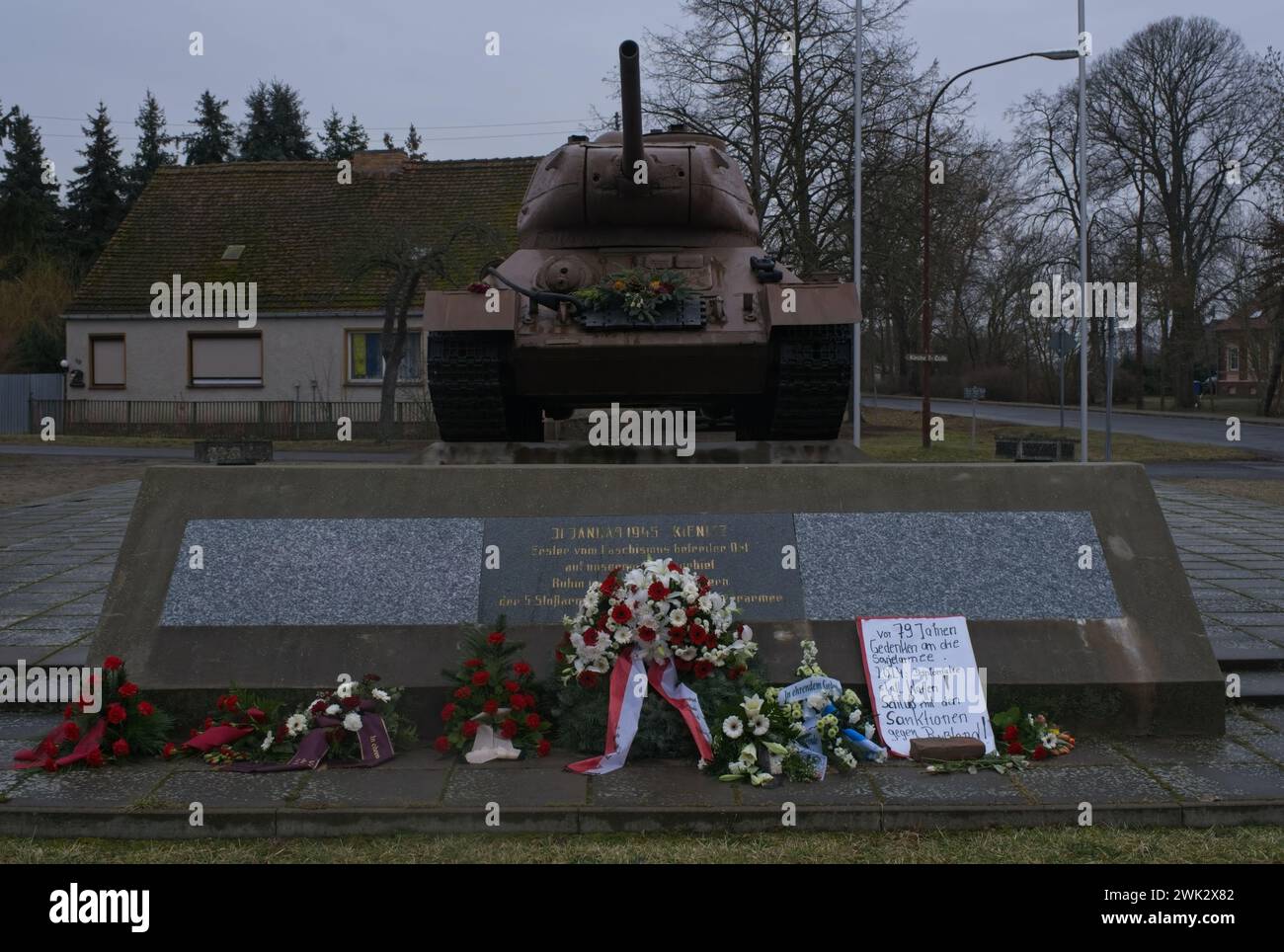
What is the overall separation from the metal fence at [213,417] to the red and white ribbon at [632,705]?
80.5 feet

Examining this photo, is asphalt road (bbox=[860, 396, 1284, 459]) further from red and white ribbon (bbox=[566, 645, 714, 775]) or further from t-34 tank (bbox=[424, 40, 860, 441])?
red and white ribbon (bbox=[566, 645, 714, 775])

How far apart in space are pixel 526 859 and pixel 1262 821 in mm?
2542

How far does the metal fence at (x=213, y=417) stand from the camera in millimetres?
29938

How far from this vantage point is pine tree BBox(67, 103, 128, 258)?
172 feet

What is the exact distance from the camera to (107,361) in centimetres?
3197

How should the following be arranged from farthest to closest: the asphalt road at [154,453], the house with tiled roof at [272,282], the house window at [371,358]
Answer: the house window at [371,358] → the house with tiled roof at [272,282] → the asphalt road at [154,453]

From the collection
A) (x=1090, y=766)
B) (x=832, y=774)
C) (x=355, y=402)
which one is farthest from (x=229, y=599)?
(x=355, y=402)

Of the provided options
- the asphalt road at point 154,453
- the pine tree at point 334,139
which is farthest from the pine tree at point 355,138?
the asphalt road at point 154,453

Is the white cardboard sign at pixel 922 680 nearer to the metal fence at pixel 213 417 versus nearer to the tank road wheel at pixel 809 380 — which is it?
the tank road wheel at pixel 809 380

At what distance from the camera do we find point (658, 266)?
9938mm

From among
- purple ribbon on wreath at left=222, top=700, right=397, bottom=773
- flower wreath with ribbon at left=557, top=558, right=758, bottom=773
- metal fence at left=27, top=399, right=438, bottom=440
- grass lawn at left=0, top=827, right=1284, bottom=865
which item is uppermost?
metal fence at left=27, top=399, right=438, bottom=440

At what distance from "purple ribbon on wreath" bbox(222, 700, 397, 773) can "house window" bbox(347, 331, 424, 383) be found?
25750mm

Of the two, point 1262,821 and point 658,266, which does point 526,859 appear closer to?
point 1262,821

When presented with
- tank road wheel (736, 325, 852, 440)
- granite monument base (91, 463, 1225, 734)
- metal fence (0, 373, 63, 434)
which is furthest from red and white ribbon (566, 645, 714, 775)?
metal fence (0, 373, 63, 434)
